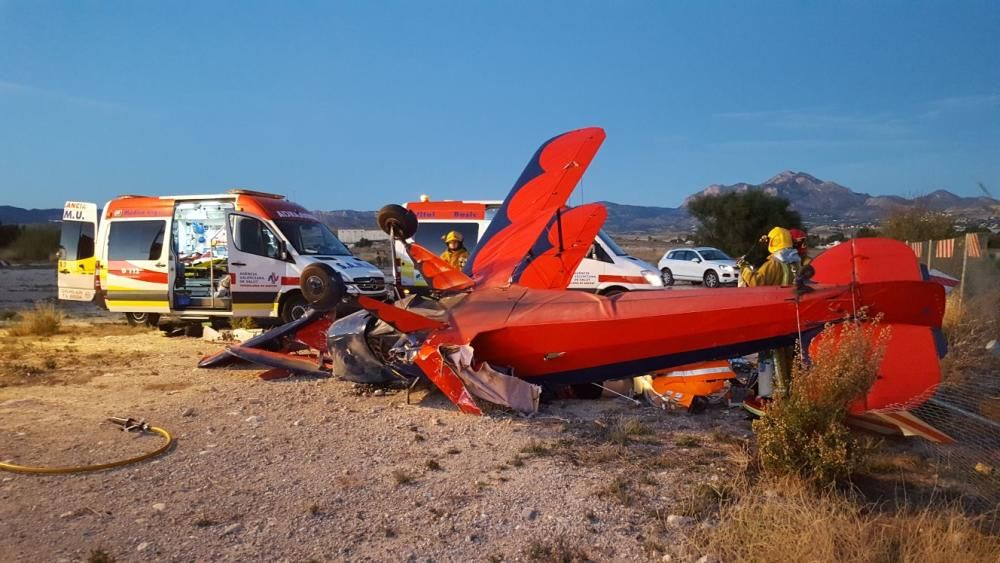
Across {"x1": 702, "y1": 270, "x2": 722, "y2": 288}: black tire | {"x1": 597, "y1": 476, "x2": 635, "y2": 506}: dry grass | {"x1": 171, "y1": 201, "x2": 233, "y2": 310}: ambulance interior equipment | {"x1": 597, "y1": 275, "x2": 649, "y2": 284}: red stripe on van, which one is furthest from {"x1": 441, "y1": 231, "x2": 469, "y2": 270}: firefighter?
{"x1": 702, "y1": 270, "x2": 722, "y2": 288}: black tire

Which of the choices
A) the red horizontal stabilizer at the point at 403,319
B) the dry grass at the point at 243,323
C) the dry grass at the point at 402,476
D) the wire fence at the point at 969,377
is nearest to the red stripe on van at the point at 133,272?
the dry grass at the point at 243,323

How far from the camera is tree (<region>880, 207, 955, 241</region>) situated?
24938 millimetres

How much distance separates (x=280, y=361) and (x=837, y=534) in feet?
22.6

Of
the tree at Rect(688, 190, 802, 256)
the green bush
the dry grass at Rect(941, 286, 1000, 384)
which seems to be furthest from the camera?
the green bush

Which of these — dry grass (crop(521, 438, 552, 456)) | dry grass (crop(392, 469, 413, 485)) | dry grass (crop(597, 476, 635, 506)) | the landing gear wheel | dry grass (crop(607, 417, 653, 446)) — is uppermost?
the landing gear wheel

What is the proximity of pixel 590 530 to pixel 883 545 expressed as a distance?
1.63 meters

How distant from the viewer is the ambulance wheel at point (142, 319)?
15000 millimetres

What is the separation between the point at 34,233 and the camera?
55.3 m

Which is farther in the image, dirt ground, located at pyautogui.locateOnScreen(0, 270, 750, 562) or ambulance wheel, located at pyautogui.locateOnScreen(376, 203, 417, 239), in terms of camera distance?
ambulance wheel, located at pyautogui.locateOnScreen(376, 203, 417, 239)

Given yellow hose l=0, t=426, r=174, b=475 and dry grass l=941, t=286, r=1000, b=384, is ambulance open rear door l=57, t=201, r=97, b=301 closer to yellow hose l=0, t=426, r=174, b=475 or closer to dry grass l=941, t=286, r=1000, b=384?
yellow hose l=0, t=426, r=174, b=475

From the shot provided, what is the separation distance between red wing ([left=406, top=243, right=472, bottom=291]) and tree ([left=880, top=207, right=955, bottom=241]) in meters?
21.9

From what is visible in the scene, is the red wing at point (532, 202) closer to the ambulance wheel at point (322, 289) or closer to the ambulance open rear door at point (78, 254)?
the ambulance wheel at point (322, 289)

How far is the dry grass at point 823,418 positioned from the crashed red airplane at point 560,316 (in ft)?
0.84

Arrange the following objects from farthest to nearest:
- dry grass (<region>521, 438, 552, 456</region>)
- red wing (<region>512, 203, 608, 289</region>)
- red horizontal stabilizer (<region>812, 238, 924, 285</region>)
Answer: red wing (<region>512, 203, 608, 289</region>) → dry grass (<region>521, 438, 552, 456</region>) → red horizontal stabilizer (<region>812, 238, 924, 285</region>)
